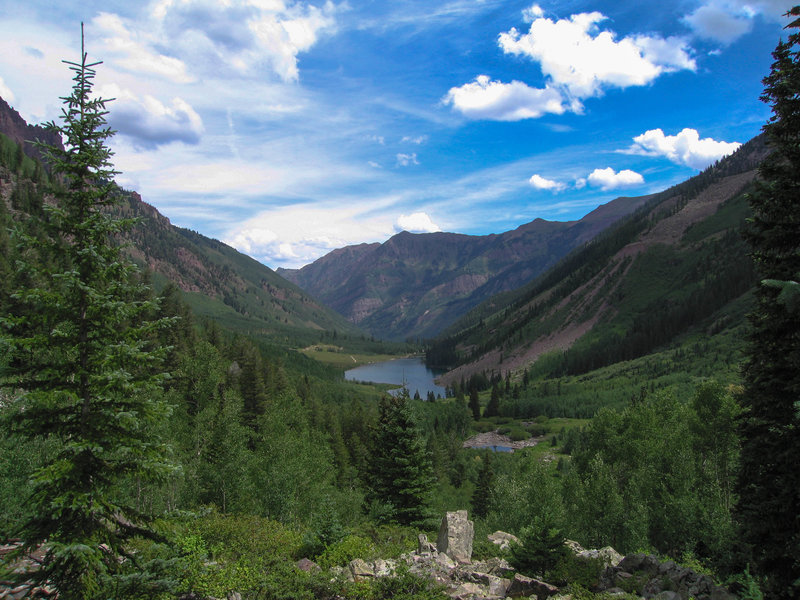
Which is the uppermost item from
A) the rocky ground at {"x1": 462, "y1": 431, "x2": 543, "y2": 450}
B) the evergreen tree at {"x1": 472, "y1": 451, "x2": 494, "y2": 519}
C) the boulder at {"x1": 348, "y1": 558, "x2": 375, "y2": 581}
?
the boulder at {"x1": 348, "y1": 558, "x2": 375, "y2": 581}

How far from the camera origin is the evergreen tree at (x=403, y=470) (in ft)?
105

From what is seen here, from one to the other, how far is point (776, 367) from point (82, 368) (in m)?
22.5

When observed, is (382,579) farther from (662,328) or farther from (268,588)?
(662,328)

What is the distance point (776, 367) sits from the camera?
15.0m

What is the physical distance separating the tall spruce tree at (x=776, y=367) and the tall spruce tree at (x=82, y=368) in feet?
65.3

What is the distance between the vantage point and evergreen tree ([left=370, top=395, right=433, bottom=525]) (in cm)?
3192

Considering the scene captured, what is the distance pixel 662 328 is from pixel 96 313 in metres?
232

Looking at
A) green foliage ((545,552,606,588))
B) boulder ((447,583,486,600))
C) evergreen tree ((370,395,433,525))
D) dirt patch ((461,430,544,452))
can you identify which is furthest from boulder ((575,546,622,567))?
dirt patch ((461,430,544,452))

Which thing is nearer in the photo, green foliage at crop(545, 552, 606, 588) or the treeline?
green foliage at crop(545, 552, 606, 588)

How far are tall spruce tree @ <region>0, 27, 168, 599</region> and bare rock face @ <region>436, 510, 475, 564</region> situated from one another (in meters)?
16.7

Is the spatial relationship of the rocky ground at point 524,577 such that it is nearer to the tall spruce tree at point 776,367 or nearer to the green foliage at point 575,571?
Result: the green foliage at point 575,571

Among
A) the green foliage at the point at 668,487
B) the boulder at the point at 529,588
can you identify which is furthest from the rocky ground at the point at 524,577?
the green foliage at the point at 668,487

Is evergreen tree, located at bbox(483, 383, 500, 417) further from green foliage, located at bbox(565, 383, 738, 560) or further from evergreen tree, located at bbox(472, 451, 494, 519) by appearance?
green foliage, located at bbox(565, 383, 738, 560)

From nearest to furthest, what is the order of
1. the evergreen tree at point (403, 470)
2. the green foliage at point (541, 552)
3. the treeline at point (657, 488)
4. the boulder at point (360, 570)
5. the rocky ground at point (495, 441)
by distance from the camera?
the boulder at point (360, 570) → the green foliage at point (541, 552) → the evergreen tree at point (403, 470) → the treeline at point (657, 488) → the rocky ground at point (495, 441)
